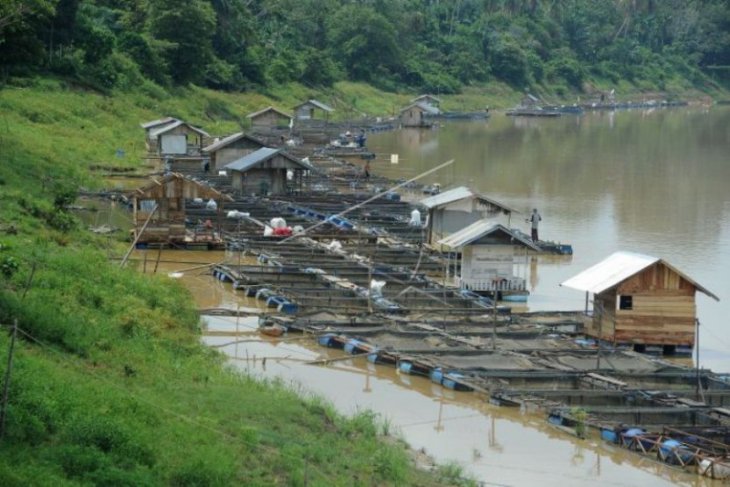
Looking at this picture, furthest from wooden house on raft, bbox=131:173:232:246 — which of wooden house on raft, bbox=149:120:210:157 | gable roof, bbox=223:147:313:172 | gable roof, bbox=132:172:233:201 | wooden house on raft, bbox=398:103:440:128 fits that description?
wooden house on raft, bbox=398:103:440:128

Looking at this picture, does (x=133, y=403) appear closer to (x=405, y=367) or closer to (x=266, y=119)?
(x=405, y=367)

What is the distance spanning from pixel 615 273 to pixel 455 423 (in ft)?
21.0

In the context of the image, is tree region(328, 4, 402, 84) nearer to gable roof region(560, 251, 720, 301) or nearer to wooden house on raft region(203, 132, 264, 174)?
wooden house on raft region(203, 132, 264, 174)

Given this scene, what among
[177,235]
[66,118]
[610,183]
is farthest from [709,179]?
[177,235]

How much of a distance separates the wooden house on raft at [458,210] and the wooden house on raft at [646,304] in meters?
9.77

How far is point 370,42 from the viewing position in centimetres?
9875

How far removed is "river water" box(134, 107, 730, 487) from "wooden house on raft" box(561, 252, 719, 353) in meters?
0.93

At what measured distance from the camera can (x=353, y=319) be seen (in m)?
26.0

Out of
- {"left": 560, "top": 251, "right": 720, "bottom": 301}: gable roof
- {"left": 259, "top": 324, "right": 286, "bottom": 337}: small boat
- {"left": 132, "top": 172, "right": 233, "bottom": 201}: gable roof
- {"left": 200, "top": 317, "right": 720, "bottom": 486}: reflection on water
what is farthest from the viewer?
{"left": 132, "top": 172, "right": 233, "bottom": 201}: gable roof

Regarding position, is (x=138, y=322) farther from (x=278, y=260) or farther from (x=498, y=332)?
(x=278, y=260)

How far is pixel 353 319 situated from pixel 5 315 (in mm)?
9446

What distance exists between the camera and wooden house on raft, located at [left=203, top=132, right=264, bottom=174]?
160 feet

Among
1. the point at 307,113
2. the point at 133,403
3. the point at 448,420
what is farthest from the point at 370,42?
the point at 133,403

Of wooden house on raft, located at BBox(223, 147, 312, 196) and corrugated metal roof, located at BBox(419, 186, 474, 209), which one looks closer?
corrugated metal roof, located at BBox(419, 186, 474, 209)
